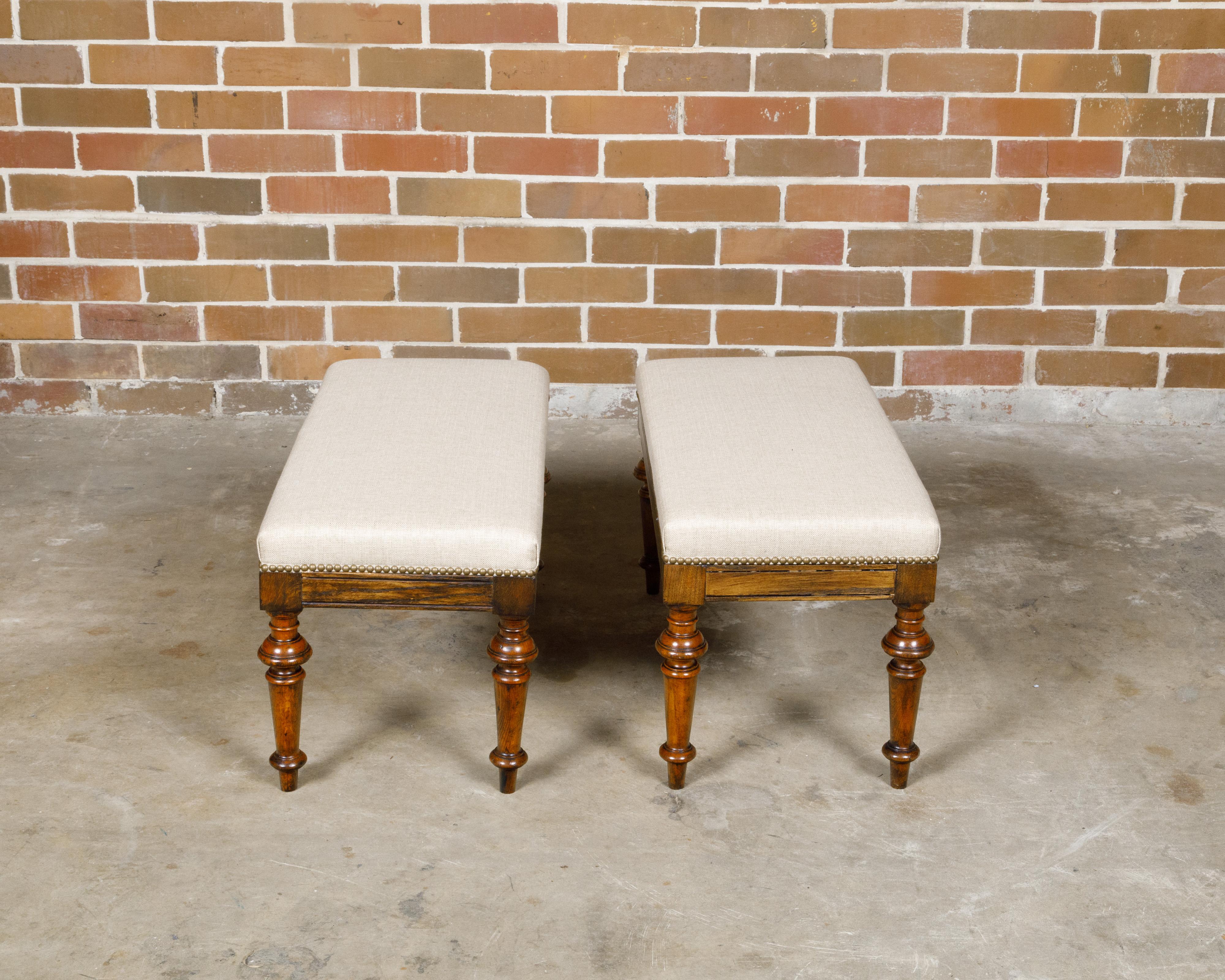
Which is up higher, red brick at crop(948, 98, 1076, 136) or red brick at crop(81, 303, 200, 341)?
red brick at crop(948, 98, 1076, 136)

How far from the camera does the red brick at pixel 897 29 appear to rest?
3369 millimetres

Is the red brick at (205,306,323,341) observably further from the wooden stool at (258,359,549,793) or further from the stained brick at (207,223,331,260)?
the wooden stool at (258,359,549,793)

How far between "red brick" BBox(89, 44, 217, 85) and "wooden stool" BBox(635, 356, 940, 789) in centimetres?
191

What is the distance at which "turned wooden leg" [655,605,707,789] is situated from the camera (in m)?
1.94

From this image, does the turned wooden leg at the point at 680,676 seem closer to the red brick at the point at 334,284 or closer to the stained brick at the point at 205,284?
the red brick at the point at 334,284

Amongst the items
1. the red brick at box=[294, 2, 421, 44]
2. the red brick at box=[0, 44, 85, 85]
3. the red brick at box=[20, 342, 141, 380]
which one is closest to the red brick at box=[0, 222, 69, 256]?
the red brick at box=[20, 342, 141, 380]

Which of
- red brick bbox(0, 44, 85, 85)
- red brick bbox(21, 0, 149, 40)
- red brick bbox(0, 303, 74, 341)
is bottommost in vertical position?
red brick bbox(0, 303, 74, 341)

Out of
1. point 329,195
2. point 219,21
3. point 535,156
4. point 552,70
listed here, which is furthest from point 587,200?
point 219,21

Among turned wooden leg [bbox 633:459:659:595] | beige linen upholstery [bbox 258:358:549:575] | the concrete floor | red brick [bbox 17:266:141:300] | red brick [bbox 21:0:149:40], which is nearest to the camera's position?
the concrete floor

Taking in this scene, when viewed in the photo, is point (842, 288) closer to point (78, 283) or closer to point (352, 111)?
point (352, 111)

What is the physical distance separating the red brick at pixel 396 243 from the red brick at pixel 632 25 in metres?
0.60

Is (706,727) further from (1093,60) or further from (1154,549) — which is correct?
(1093,60)

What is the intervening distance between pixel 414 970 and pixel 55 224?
8.51 ft

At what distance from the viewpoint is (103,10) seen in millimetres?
3359
